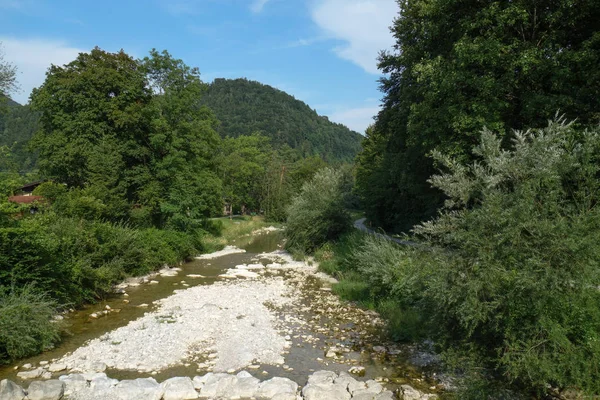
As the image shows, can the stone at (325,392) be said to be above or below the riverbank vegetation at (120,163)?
below

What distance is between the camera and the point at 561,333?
22.7ft

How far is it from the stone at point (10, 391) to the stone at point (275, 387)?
16.9ft

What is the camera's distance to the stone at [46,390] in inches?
332

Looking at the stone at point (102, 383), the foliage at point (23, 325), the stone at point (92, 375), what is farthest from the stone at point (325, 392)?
Result: the foliage at point (23, 325)

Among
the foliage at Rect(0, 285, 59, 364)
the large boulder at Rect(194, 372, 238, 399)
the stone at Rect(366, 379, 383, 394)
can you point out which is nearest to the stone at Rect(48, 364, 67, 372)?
the foliage at Rect(0, 285, 59, 364)

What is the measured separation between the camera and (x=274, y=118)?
160500 mm

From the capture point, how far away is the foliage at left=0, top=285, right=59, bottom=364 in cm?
1030

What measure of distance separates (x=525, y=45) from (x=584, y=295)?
1046 centimetres

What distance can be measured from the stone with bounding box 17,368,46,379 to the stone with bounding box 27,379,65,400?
108 centimetres

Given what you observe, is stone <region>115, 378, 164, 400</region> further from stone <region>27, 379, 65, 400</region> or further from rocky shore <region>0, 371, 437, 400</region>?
stone <region>27, 379, 65, 400</region>

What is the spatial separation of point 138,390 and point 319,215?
20.3 m

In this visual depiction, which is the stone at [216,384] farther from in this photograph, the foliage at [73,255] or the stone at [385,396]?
the foliage at [73,255]

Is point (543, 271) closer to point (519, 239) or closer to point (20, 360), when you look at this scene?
point (519, 239)

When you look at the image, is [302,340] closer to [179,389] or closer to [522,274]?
[179,389]
